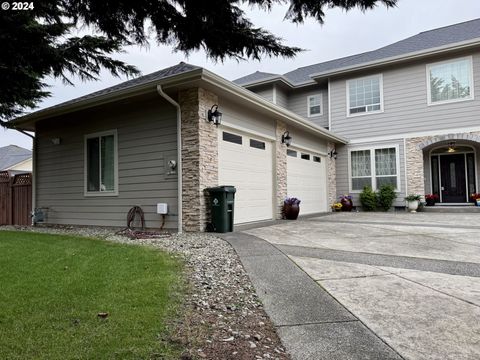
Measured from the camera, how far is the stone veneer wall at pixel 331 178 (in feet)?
44.2

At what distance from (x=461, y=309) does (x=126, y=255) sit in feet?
12.9

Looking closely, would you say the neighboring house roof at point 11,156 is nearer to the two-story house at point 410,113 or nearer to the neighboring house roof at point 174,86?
the neighboring house roof at point 174,86

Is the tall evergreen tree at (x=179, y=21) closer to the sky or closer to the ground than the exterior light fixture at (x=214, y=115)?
closer to the ground

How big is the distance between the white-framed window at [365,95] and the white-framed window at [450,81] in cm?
175

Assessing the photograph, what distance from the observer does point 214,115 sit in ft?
23.1

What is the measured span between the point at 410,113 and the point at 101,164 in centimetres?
1110

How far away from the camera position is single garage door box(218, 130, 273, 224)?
7664 millimetres

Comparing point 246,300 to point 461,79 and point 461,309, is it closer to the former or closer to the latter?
point 461,309

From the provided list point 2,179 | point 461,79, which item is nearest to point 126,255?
point 2,179

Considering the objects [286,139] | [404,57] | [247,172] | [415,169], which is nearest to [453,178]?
[415,169]

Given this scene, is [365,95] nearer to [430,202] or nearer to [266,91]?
[266,91]

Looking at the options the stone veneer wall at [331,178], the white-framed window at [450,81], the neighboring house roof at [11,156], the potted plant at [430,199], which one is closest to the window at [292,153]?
the stone veneer wall at [331,178]

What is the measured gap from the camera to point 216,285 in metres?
3.43
